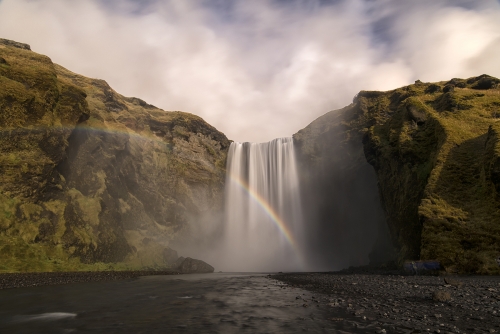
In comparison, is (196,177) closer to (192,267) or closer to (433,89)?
(192,267)

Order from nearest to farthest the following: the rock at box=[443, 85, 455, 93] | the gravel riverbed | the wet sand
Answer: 1. the gravel riverbed
2. the wet sand
3. the rock at box=[443, 85, 455, 93]

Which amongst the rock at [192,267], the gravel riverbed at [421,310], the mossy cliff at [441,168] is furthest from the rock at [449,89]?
the rock at [192,267]

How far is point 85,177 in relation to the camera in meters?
49.8

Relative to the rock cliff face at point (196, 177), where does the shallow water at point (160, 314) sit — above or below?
below

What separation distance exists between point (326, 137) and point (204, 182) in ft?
115

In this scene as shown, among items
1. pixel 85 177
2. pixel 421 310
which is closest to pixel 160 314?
pixel 421 310

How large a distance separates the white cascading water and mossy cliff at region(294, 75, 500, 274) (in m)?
23.5

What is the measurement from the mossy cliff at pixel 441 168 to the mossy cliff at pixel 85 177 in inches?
1600

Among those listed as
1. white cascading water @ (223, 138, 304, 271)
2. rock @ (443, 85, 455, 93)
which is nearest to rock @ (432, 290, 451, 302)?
rock @ (443, 85, 455, 93)

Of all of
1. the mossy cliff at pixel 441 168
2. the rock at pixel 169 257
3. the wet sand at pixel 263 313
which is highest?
the mossy cliff at pixel 441 168

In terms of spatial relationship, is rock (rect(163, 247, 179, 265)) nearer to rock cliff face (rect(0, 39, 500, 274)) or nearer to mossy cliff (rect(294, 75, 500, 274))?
rock cliff face (rect(0, 39, 500, 274))

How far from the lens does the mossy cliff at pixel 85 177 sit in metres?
35.6

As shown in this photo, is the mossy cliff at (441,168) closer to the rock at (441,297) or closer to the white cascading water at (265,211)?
the rock at (441,297)

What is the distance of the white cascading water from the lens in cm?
7769
